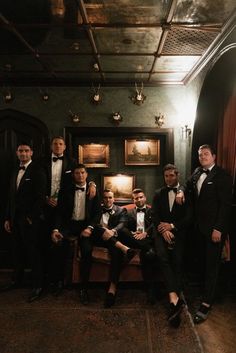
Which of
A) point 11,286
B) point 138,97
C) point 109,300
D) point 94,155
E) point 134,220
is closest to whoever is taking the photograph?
point 109,300

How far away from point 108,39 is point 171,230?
2.51 metres

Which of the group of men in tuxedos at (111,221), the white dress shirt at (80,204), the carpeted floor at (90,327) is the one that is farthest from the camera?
the white dress shirt at (80,204)

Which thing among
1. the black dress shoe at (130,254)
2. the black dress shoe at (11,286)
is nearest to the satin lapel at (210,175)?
the black dress shoe at (130,254)

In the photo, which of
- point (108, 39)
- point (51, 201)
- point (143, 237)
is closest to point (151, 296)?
point (143, 237)

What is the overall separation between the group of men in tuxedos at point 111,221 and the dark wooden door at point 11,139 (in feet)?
3.64

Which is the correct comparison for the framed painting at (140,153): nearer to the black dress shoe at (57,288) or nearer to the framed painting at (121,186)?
the framed painting at (121,186)

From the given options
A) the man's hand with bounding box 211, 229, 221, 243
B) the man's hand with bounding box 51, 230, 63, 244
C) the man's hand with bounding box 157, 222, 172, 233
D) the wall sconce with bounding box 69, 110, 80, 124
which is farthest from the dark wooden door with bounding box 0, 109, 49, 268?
the man's hand with bounding box 211, 229, 221, 243

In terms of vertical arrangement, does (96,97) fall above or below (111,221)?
above

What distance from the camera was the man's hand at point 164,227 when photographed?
3732 mm

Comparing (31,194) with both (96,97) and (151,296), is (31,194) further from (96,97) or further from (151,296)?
(96,97)

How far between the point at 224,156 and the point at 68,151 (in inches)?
107

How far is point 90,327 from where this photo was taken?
3117mm

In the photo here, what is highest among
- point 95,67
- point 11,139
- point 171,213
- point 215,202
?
point 95,67

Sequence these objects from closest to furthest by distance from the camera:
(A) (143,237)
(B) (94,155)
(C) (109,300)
→ (C) (109,300)
(A) (143,237)
(B) (94,155)
